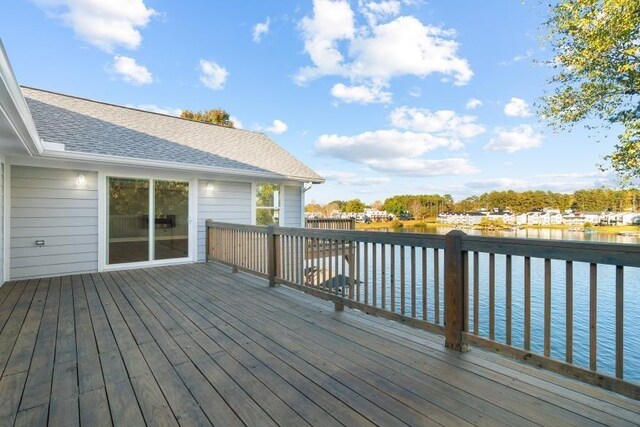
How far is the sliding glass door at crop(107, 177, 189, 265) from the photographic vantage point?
5875 millimetres

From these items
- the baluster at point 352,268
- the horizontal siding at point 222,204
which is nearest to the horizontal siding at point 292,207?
the horizontal siding at point 222,204

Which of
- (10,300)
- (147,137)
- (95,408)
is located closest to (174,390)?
(95,408)

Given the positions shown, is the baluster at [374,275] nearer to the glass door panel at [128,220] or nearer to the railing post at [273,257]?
the railing post at [273,257]

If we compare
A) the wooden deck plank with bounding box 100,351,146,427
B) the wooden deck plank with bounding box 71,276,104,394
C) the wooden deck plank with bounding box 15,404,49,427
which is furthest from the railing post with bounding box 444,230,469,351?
the wooden deck plank with bounding box 15,404,49,427

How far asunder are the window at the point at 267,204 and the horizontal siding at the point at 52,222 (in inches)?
133

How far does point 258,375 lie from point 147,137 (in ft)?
21.6

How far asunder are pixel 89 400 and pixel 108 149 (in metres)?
5.02

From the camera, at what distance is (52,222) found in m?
5.35

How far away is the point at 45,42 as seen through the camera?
859 centimetres

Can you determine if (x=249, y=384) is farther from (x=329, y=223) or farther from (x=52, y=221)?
(x=329, y=223)

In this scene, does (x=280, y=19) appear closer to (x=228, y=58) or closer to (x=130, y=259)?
(x=228, y=58)

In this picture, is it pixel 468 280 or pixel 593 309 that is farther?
pixel 468 280

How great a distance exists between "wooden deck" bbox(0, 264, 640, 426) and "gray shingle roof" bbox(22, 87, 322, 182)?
3351 mm

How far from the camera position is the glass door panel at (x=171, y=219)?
247 inches
